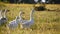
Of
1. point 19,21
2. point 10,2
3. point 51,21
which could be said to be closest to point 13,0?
point 10,2

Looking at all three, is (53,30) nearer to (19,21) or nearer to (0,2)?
(19,21)

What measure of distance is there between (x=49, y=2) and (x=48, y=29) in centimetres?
616

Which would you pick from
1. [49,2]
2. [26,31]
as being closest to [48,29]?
[26,31]

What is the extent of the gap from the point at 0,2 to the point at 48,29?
22.9 ft

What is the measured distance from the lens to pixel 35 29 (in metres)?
5.95

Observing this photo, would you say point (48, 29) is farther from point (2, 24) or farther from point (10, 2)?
point (10, 2)

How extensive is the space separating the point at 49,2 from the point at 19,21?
238 inches

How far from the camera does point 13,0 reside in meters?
12.8

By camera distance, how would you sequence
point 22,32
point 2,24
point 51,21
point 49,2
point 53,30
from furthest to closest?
point 49,2
point 51,21
point 2,24
point 53,30
point 22,32

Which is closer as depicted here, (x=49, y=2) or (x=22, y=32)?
(x=22, y=32)

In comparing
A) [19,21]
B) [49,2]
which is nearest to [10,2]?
[49,2]

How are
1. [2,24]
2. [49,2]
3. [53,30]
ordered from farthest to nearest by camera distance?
[49,2], [2,24], [53,30]

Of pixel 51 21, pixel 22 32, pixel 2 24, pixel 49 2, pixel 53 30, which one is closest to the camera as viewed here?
pixel 22 32

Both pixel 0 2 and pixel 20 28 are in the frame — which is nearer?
pixel 20 28
